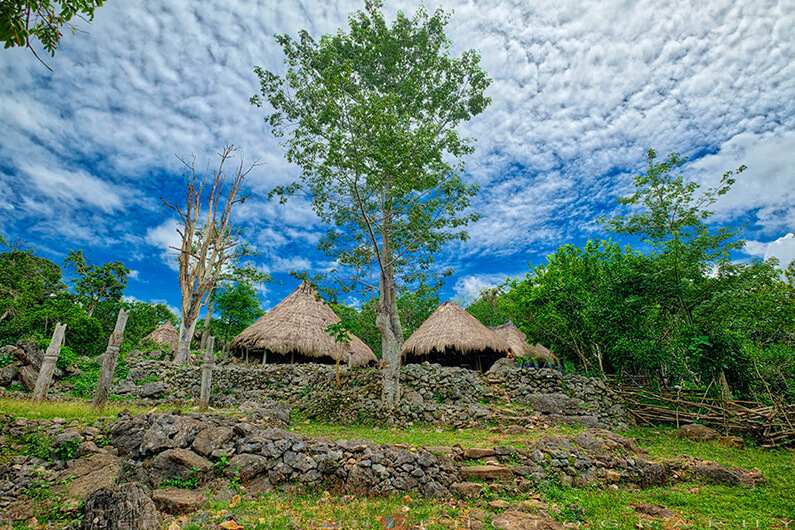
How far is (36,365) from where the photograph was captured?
11492mm

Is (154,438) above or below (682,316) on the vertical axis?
below

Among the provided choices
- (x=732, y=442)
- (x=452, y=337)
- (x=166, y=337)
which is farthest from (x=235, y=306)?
(x=732, y=442)

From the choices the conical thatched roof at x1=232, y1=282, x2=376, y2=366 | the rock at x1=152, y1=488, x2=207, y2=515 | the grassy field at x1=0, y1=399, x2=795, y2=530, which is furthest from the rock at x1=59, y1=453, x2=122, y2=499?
the conical thatched roof at x1=232, y1=282, x2=376, y2=366

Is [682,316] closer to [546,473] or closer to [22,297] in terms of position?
[546,473]

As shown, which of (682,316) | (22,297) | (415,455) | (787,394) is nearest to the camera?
(415,455)

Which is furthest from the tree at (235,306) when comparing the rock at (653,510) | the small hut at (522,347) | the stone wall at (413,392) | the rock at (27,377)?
the rock at (653,510)

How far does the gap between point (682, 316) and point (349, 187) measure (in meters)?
10.2

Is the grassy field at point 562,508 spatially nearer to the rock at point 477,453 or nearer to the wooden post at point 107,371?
the rock at point 477,453

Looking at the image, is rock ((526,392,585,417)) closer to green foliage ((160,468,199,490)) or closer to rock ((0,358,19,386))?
green foliage ((160,468,199,490))

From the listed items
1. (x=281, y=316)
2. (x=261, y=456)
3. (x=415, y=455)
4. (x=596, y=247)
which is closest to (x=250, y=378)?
(x=281, y=316)

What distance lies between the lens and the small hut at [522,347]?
2067cm

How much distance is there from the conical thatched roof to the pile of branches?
30.6ft

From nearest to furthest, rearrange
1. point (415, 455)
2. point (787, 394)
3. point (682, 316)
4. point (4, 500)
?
1. point (4, 500)
2. point (415, 455)
3. point (787, 394)
4. point (682, 316)

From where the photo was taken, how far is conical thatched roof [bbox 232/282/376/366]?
613 inches
